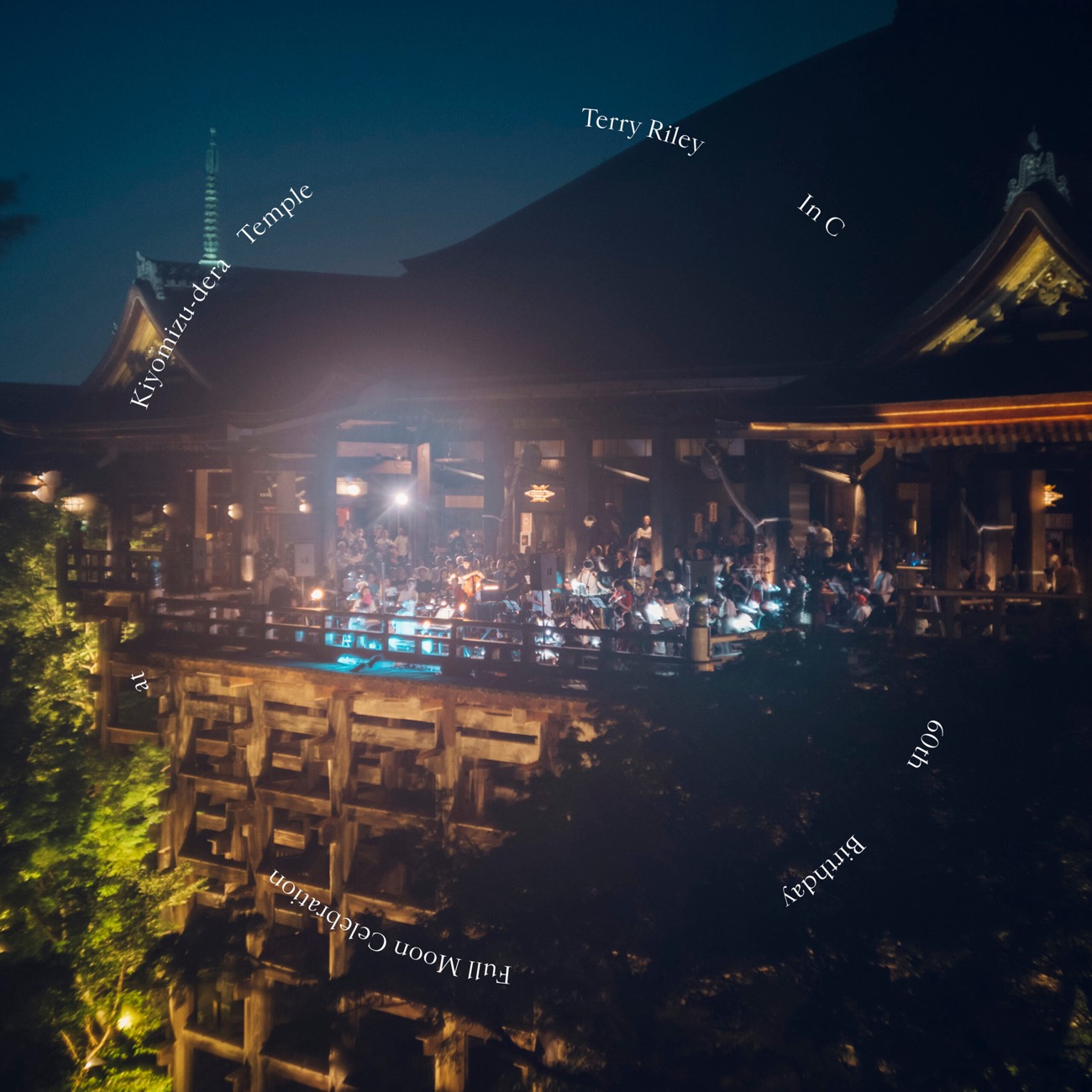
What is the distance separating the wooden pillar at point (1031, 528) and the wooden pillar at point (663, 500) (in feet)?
19.5

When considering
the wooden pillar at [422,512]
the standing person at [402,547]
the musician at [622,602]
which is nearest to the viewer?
the musician at [622,602]

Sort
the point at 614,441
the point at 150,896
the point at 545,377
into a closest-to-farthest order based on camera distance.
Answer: the point at 150,896 < the point at 545,377 < the point at 614,441

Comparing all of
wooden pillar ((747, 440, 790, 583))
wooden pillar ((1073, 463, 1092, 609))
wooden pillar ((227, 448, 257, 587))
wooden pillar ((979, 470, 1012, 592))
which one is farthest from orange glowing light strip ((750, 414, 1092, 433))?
wooden pillar ((227, 448, 257, 587))

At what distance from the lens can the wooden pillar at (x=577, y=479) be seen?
57.1 feet

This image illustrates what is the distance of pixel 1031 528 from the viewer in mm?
11281

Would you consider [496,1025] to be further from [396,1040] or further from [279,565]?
[279,565]

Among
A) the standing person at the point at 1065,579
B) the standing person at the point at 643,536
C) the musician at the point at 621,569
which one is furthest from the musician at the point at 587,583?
the standing person at the point at 1065,579

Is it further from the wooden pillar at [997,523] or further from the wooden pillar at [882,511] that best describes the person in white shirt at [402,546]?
the wooden pillar at [997,523]

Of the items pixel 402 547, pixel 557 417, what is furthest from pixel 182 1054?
pixel 557 417

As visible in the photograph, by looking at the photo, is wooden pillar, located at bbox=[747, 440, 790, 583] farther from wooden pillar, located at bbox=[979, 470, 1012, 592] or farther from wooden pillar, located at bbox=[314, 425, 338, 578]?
wooden pillar, located at bbox=[314, 425, 338, 578]

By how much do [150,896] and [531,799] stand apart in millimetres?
8607

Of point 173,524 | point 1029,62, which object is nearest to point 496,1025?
point 173,524

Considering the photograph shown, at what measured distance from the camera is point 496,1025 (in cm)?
914

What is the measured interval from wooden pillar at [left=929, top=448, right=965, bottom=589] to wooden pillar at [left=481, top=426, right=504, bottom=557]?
9.48 metres
